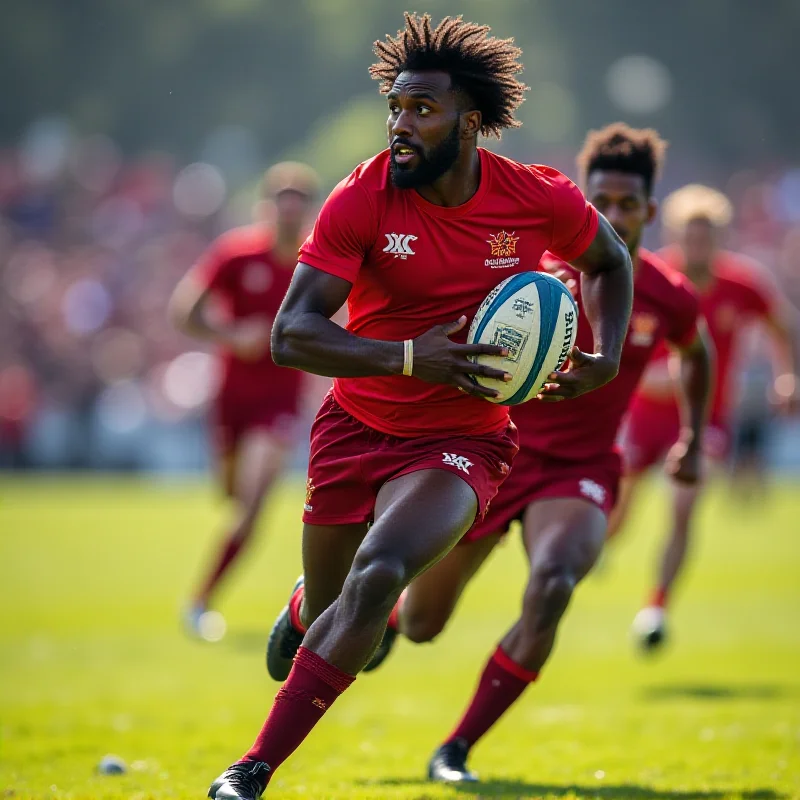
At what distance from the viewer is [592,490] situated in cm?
646

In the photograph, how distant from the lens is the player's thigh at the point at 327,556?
547cm

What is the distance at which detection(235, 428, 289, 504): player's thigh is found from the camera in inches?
446

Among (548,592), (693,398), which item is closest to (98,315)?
(693,398)

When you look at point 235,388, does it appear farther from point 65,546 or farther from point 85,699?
point 65,546

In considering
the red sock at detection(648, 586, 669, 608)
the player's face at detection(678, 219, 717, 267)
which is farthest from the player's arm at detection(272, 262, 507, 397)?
the player's face at detection(678, 219, 717, 267)

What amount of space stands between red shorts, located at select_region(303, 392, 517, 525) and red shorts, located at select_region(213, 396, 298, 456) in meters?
6.30

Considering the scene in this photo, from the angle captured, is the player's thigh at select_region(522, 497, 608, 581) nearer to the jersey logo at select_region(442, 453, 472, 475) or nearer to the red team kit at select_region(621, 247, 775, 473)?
the jersey logo at select_region(442, 453, 472, 475)

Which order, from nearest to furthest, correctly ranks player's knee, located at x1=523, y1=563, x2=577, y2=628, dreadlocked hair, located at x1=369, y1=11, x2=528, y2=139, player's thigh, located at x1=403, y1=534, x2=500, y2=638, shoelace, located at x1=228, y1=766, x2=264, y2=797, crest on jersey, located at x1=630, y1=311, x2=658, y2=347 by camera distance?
shoelace, located at x1=228, y1=766, x2=264, y2=797
dreadlocked hair, located at x1=369, y1=11, x2=528, y2=139
player's knee, located at x1=523, y1=563, x2=577, y2=628
player's thigh, located at x1=403, y1=534, x2=500, y2=638
crest on jersey, located at x1=630, y1=311, x2=658, y2=347

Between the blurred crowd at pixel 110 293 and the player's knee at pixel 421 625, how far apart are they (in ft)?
79.5

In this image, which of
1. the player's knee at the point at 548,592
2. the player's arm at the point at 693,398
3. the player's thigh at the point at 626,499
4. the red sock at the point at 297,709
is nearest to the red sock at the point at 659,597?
the player's thigh at the point at 626,499

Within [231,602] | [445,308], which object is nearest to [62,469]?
[231,602]

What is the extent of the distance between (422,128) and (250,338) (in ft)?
21.1

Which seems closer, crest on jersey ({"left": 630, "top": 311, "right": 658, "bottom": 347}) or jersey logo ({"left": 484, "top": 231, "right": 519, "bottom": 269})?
jersey logo ({"left": 484, "top": 231, "right": 519, "bottom": 269})

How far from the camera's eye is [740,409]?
26.4m
